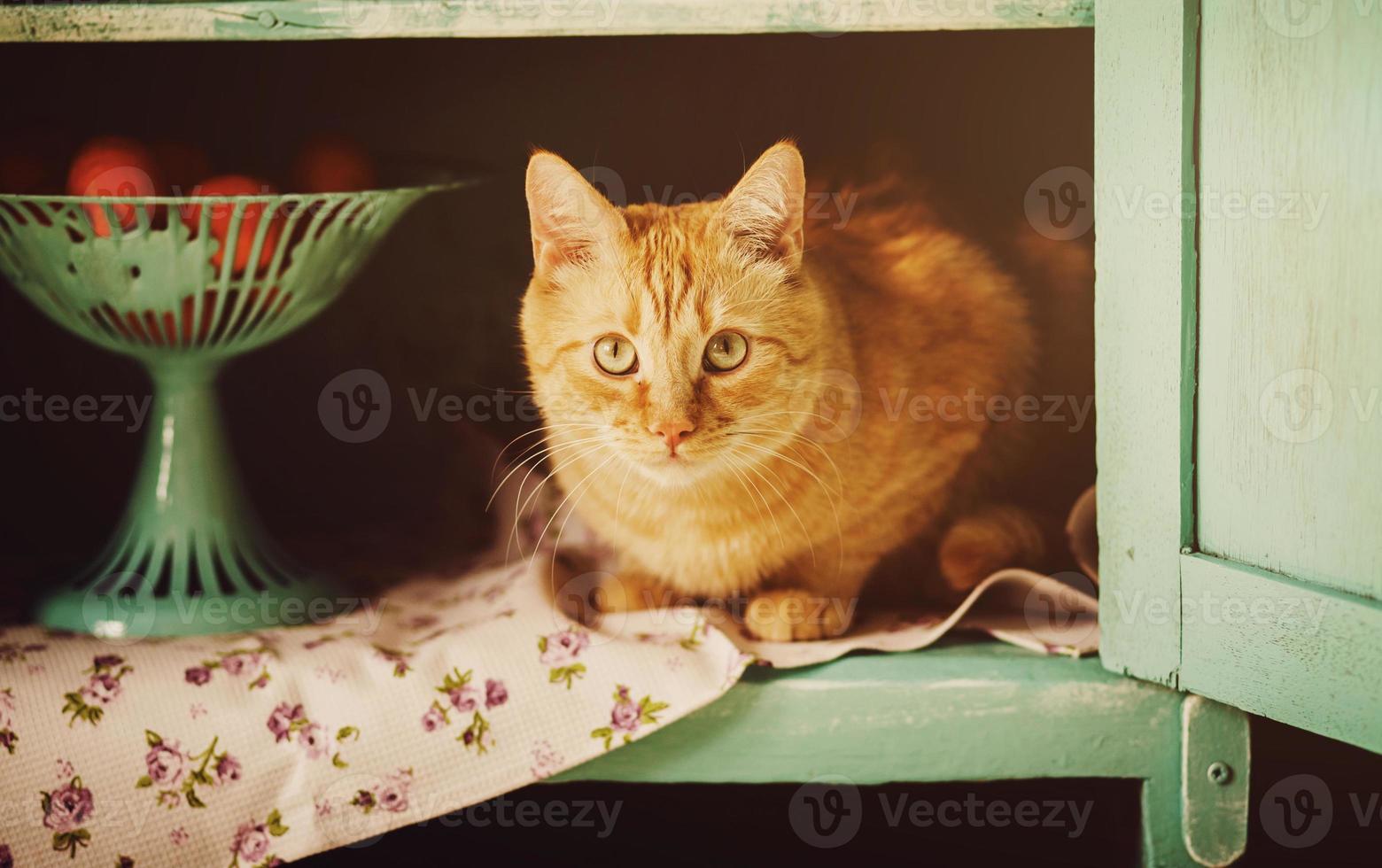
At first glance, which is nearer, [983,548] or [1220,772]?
[1220,772]

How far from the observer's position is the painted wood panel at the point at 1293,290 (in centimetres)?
91

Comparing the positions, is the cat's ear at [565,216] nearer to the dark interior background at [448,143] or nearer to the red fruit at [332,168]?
the red fruit at [332,168]

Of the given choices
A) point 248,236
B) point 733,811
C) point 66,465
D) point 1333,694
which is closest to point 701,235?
point 248,236

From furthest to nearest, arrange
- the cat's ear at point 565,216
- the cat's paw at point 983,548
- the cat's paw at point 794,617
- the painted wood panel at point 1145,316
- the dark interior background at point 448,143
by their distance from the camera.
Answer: the dark interior background at point 448,143
the cat's paw at point 983,548
the cat's paw at point 794,617
the cat's ear at point 565,216
the painted wood panel at point 1145,316

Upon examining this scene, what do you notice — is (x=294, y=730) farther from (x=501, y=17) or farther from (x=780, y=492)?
(x=501, y=17)

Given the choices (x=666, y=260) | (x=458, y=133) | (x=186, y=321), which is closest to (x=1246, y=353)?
(x=666, y=260)

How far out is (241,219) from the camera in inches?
46.2

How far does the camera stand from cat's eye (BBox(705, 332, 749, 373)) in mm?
1188

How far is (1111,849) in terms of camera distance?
144 centimetres

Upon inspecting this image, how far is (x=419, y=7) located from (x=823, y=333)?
0.51m

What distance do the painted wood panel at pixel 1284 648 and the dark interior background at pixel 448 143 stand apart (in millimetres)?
642

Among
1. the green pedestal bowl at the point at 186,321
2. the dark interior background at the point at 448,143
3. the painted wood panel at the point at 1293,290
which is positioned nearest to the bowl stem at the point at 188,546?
the green pedestal bowl at the point at 186,321

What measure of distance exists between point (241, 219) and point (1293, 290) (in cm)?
97

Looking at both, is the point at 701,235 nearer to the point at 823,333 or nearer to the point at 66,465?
the point at 823,333
